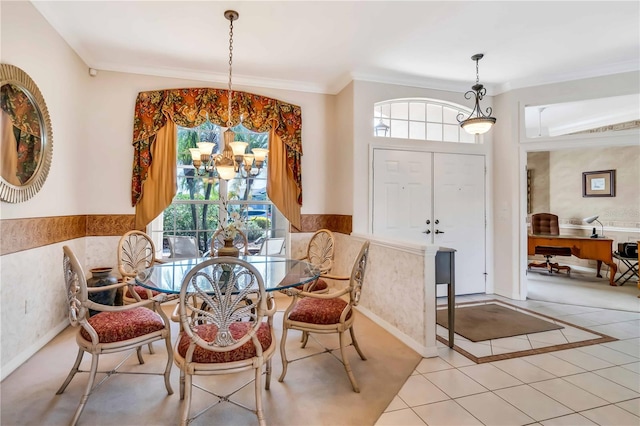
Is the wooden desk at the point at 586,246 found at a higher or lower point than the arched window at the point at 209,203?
lower

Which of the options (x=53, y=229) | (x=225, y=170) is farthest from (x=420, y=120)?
(x=53, y=229)

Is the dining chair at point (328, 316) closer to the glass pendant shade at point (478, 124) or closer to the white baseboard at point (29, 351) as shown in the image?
the white baseboard at point (29, 351)

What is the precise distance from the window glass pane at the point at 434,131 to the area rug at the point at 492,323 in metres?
2.28

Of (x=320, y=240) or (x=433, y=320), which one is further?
(x=320, y=240)

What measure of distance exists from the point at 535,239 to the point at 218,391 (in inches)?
230

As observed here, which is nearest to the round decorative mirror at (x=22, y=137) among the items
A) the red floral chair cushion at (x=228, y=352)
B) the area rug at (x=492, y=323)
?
the red floral chair cushion at (x=228, y=352)

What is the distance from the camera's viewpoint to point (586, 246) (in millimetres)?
5391

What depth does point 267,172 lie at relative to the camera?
4.27 metres

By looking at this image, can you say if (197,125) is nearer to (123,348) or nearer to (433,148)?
(123,348)

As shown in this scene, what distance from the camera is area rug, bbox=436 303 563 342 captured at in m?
3.17

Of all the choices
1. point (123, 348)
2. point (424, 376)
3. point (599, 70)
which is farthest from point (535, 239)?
point (123, 348)

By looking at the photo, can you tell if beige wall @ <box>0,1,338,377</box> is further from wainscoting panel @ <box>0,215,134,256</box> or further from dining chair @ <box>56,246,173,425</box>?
dining chair @ <box>56,246,173,425</box>

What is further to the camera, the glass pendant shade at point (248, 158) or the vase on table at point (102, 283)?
the vase on table at point (102, 283)

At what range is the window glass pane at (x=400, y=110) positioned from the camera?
4.36 meters
